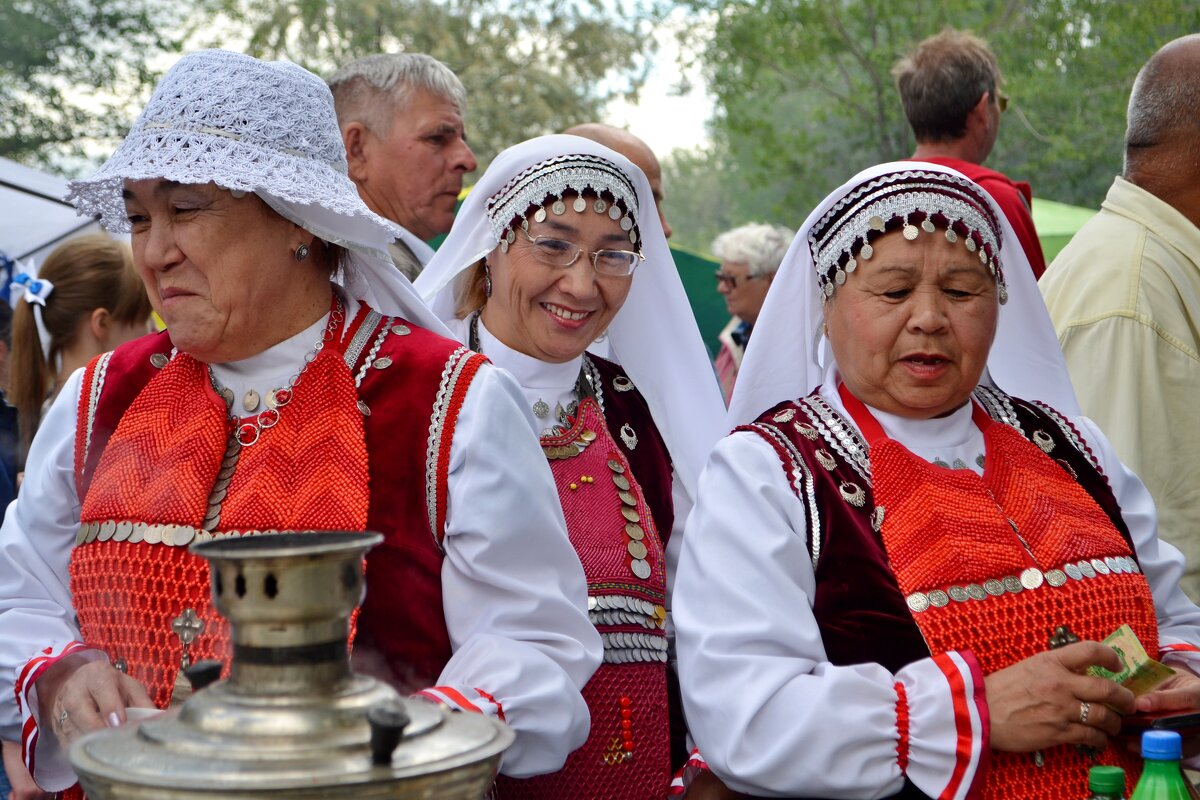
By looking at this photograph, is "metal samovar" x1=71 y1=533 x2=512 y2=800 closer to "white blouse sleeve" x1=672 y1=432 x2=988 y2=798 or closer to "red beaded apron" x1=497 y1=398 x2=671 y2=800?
"white blouse sleeve" x1=672 y1=432 x2=988 y2=798

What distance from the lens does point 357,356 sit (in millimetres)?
2842

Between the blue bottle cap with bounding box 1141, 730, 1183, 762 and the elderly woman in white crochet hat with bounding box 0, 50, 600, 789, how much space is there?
0.99 meters

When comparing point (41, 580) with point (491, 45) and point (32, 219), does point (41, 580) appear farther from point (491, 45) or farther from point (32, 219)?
point (491, 45)

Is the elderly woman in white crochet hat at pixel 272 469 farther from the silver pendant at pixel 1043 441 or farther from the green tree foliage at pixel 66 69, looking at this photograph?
the green tree foliage at pixel 66 69

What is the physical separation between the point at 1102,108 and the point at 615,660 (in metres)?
15.0

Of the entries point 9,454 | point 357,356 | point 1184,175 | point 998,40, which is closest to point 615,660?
point 357,356

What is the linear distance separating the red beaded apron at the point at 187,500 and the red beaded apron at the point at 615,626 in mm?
810

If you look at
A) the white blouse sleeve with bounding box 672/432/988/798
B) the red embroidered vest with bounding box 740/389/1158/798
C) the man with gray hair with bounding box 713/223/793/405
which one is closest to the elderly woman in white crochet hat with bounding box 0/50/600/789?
the white blouse sleeve with bounding box 672/432/988/798

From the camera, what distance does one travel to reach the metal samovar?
1458 millimetres

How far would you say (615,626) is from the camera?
3420 mm

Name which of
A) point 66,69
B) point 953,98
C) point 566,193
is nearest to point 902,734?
point 566,193

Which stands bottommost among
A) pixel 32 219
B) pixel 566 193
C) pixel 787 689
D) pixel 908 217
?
pixel 787 689

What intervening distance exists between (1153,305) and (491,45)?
19.2 meters

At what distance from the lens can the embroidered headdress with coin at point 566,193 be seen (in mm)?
3881
